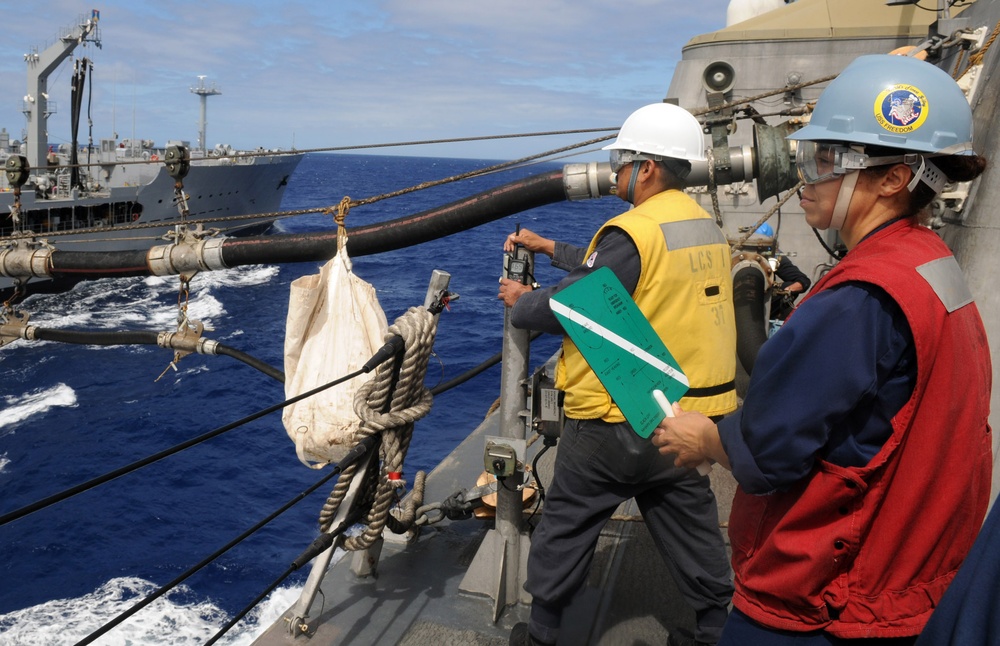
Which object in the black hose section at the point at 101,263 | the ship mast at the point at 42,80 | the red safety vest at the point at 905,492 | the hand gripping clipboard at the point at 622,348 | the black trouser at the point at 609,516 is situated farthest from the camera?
the ship mast at the point at 42,80

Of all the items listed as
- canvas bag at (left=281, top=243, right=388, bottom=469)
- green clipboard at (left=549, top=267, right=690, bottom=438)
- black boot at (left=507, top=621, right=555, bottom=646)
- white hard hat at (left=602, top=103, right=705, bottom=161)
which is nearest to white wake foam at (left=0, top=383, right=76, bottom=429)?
canvas bag at (left=281, top=243, right=388, bottom=469)

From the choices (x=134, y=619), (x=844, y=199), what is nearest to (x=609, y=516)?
(x=844, y=199)

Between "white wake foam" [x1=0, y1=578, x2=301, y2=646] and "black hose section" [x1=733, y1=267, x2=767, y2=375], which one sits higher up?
"black hose section" [x1=733, y1=267, x2=767, y2=375]

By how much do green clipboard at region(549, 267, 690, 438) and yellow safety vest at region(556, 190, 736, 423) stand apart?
10.4 inches

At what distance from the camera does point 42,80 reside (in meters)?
40.2

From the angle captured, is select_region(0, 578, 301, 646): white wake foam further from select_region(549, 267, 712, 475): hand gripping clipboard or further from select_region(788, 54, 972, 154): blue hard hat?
select_region(788, 54, 972, 154): blue hard hat

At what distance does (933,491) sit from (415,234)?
8.96ft

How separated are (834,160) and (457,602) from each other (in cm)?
266

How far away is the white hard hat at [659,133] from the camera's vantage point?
2.78m

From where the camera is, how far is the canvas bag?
3213 mm

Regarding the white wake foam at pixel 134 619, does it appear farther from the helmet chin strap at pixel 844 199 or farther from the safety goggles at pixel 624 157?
the helmet chin strap at pixel 844 199

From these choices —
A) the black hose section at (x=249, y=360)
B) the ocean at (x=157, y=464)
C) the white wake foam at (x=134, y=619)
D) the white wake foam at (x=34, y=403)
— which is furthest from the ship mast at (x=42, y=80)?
the black hose section at (x=249, y=360)

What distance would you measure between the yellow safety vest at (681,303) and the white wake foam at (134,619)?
7255mm

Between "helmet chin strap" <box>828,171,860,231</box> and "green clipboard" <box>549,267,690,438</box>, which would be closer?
"helmet chin strap" <box>828,171,860,231</box>
